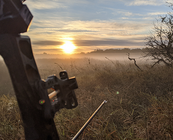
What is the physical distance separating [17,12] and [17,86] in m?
0.69

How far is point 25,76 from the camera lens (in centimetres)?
126

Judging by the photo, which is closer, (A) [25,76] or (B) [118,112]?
(A) [25,76]

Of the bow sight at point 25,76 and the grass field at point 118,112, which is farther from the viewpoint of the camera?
the grass field at point 118,112

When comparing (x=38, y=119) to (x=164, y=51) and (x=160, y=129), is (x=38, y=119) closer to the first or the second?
(x=160, y=129)

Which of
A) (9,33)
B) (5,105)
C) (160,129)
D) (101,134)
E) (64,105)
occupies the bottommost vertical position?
(5,105)

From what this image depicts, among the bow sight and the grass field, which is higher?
the bow sight

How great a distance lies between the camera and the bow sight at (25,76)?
3.84 ft

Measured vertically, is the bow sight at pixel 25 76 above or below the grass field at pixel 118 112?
above

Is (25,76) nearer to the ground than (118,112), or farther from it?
farther from it

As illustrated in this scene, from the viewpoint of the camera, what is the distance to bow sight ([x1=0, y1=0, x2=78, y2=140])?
1.17m

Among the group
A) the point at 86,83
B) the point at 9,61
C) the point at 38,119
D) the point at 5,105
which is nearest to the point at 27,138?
the point at 38,119

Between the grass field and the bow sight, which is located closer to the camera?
the bow sight

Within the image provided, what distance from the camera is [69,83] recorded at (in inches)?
64.1

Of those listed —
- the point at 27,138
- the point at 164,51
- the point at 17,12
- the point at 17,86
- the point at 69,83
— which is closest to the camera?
the point at 17,12
